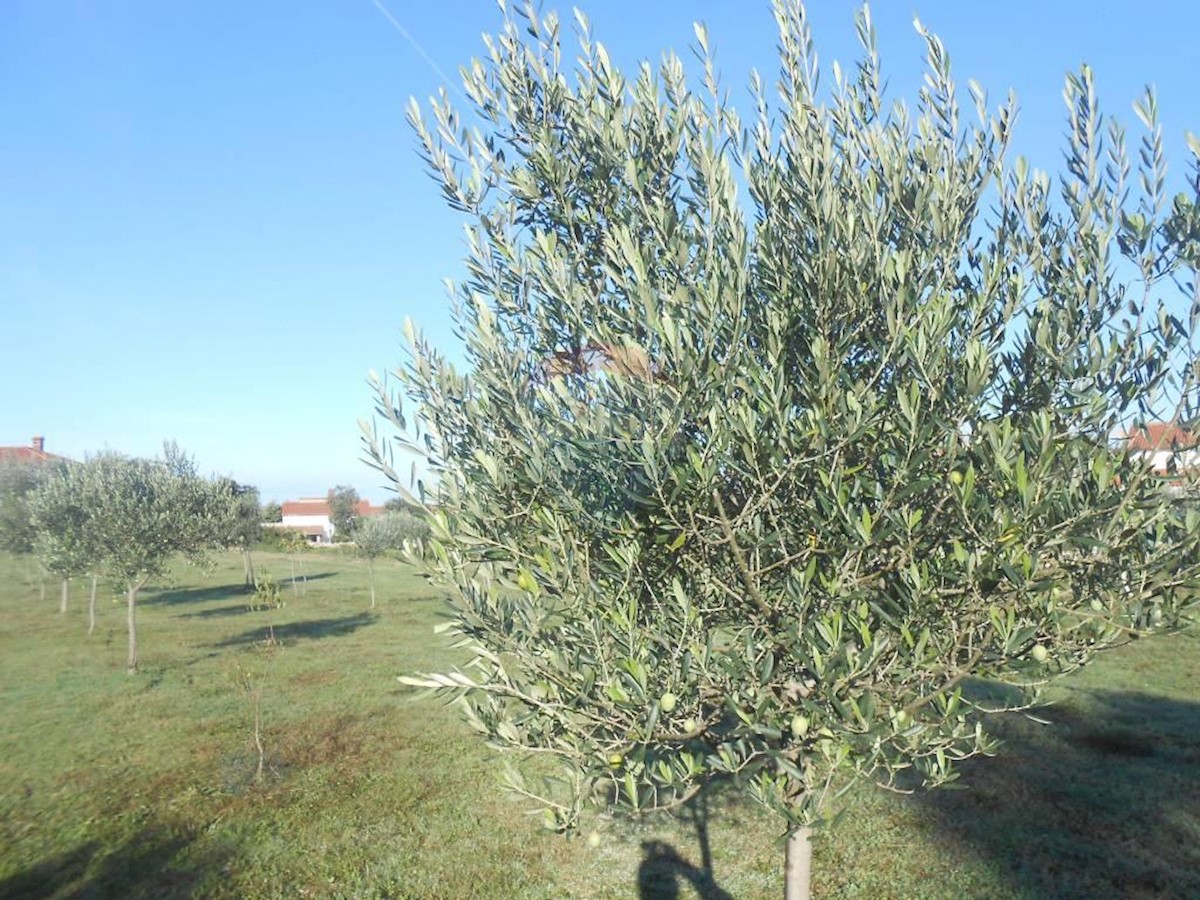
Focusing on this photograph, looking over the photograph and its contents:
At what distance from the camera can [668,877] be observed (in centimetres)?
1580

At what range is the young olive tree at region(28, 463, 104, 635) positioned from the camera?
3519 centimetres

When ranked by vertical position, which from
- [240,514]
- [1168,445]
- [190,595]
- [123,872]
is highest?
[240,514]

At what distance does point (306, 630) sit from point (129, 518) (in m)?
15.3

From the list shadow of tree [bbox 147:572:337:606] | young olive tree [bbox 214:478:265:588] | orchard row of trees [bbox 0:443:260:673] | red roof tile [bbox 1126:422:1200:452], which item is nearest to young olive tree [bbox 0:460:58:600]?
orchard row of trees [bbox 0:443:260:673]

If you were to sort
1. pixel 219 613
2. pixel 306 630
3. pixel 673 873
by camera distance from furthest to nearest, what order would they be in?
pixel 219 613 → pixel 306 630 → pixel 673 873

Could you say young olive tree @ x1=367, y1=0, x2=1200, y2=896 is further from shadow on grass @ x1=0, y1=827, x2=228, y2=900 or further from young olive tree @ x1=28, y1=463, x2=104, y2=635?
young olive tree @ x1=28, y1=463, x2=104, y2=635

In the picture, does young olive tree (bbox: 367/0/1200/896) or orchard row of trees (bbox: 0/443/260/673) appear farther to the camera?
orchard row of trees (bbox: 0/443/260/673)

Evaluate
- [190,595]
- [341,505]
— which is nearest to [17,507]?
[190,595]

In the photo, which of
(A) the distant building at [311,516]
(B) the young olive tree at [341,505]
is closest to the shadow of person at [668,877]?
(B) the young olive tree at [341,505]

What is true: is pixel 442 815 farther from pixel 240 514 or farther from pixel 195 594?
pixel 195 594

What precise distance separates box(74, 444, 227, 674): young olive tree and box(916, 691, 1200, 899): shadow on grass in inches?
1296

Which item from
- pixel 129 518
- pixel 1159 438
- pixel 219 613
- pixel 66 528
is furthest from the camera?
pixel 219 613

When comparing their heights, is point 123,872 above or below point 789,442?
below

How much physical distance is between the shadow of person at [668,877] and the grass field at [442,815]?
2.0 inches
